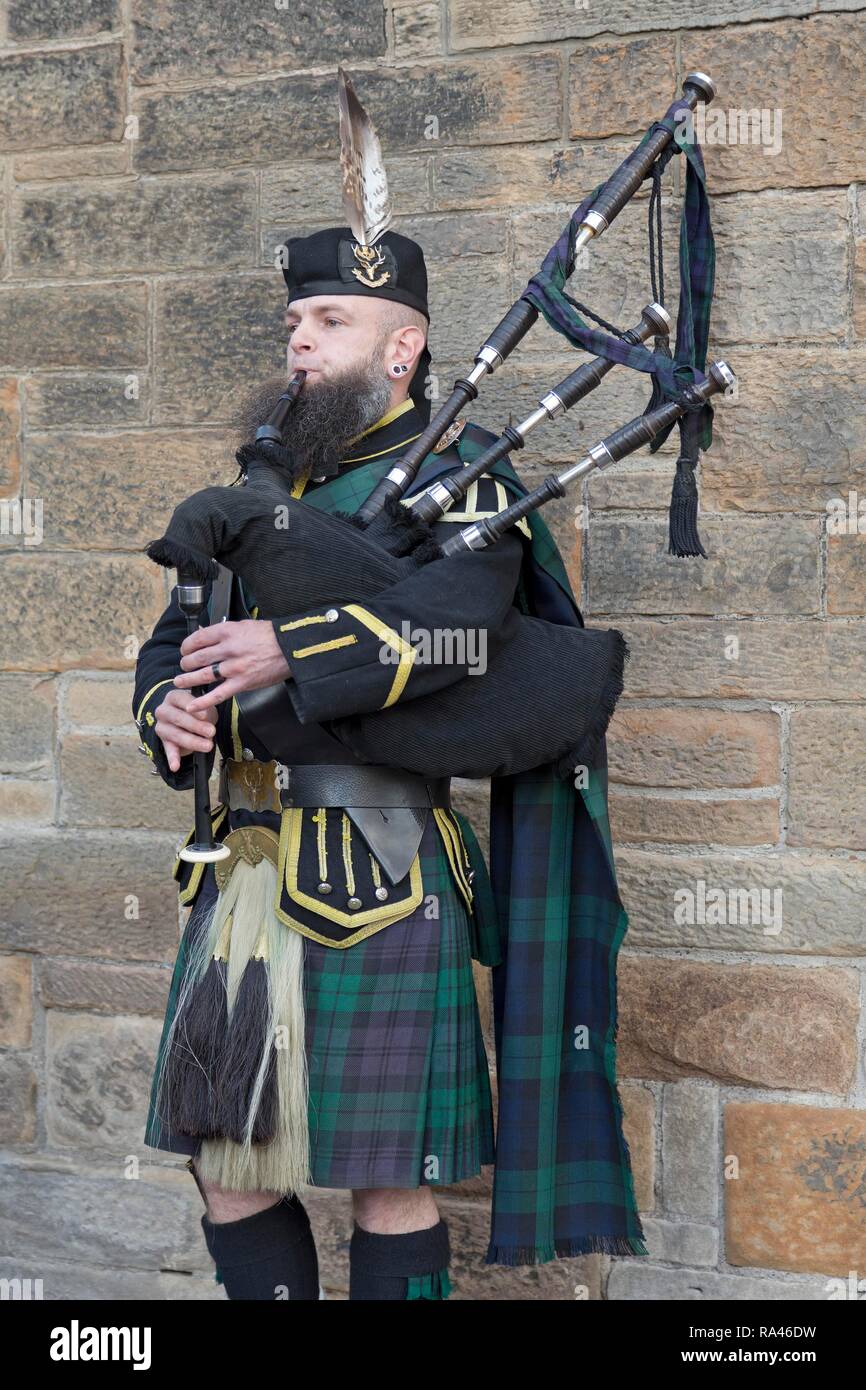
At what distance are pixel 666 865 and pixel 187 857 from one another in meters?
1.08

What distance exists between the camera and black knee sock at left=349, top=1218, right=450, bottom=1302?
230 centimetres

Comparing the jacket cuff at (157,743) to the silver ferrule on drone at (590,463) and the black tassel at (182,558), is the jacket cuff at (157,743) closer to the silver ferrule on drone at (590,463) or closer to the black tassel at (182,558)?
the black tassel at (182,558)

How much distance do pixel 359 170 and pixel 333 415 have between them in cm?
40

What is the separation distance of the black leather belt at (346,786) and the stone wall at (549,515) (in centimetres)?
72

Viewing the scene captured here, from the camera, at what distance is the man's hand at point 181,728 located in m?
2.24

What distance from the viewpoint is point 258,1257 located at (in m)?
2.35

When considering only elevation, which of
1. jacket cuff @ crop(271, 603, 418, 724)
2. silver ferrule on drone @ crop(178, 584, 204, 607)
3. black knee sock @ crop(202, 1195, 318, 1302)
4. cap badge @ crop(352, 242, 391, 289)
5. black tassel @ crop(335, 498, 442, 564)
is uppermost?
cap badge @ crop(352, 242, 391, 289)

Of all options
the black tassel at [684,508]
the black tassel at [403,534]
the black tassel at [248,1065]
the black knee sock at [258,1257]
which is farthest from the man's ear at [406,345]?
the black knee sock at [258,1257]

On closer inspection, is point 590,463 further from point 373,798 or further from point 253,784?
point 253,784

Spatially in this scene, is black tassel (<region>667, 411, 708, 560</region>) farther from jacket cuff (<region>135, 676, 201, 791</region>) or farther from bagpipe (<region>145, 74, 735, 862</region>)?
jacket cuff (<region>135, 676, 201, 791</region>)

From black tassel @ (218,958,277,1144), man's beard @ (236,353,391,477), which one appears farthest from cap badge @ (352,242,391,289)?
black tassel @ (218,958,277,1144)

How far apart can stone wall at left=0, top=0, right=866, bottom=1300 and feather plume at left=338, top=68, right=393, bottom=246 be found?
1.84ft

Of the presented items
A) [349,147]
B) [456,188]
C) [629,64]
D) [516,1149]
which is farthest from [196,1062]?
[629,64]

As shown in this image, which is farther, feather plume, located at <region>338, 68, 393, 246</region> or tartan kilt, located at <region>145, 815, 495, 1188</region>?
feather plume, located at <region>338, 68, 393, 246</region>
